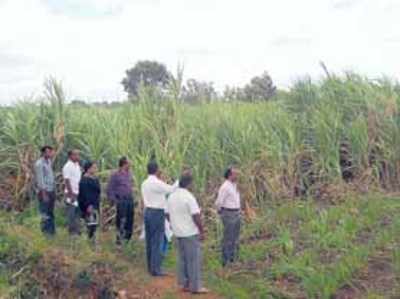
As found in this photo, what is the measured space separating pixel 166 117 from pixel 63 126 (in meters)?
1.92

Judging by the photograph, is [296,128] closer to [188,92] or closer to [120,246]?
[188,92]

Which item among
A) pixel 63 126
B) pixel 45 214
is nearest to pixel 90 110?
pixel 63 126

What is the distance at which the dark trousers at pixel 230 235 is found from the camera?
9367mm

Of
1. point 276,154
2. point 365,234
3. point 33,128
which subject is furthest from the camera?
point 33,128

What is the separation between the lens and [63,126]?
1298 cm

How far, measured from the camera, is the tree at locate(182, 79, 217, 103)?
13.0 m

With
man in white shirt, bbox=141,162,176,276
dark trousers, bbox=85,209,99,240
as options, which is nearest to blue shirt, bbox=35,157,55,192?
dark trousers, bbox=85,209,99,240

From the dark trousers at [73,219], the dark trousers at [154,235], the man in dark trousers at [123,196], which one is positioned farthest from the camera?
Answer: the dark trousers at [73,219]

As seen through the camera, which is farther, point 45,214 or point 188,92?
point 188,92

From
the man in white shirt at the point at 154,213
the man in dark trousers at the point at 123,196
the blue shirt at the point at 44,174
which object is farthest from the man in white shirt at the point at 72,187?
the man in white shirt at the point at 154,213

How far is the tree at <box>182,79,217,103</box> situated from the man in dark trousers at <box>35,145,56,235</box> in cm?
306

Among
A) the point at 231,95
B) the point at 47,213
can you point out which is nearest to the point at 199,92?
the point at 231,95

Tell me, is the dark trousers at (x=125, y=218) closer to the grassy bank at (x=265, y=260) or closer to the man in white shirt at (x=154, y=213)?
the grassy bank at (x=265, y=260)

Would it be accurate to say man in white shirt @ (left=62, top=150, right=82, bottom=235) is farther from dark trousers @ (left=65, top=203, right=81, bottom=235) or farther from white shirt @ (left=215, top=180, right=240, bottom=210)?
white shirt @ (left=215, top=180, right=240, bottom=210)
